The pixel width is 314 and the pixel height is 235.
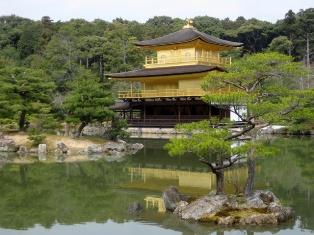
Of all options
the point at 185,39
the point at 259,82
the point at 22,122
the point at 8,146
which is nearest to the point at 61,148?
the point at 8,146

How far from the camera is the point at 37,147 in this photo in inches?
908

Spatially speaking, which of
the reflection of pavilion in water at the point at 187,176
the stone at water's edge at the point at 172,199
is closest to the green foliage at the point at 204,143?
the stone at water's edge at the point at 172,199

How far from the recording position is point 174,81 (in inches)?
1387

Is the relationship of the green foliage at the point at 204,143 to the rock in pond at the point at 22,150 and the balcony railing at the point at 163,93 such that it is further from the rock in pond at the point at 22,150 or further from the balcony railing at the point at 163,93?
the balcony railing at the point at 163,93

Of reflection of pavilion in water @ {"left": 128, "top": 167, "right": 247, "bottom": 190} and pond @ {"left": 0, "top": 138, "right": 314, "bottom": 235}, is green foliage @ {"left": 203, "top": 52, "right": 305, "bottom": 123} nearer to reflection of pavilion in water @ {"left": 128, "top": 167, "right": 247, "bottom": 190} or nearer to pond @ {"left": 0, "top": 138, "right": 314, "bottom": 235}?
pond @ {"left": 0, "top": 138, "right": 314, "bottom": 235}

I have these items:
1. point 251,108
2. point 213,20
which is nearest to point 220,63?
point 251,108

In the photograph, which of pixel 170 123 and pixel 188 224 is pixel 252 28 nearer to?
pixel 170 123

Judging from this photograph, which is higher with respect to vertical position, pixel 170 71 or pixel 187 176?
pixel 170 71

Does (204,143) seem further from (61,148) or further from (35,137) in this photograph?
(35,137)

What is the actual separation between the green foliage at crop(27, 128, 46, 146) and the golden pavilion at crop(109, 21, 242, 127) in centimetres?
1176

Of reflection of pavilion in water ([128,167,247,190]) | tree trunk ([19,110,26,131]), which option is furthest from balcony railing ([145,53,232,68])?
reflection of pavilion in water ([128,167,247,190])

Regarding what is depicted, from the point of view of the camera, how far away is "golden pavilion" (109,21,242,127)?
109 feet

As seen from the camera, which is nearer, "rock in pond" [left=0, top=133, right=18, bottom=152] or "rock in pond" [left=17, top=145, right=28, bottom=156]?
"rock in pond" [left=17, top=145, right=28, bottom=156]

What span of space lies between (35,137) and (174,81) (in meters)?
14.7
